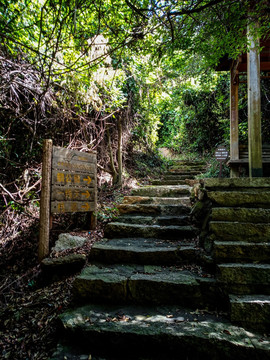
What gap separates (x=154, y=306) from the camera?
1.99 metres

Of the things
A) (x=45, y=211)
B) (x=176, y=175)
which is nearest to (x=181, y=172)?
(x=176, y=175)

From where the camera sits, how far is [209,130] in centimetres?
987

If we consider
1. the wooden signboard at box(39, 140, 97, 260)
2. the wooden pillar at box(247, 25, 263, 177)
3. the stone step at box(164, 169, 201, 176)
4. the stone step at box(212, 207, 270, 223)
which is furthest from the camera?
the stone step at box(164, 169, 201, 176)

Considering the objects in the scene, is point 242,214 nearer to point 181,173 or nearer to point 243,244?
point 243,244

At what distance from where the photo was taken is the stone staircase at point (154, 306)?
1.56 meters

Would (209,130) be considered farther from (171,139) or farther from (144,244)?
(144,244)

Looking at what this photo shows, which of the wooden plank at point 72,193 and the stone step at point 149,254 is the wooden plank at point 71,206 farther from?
the stone step at point 149,254

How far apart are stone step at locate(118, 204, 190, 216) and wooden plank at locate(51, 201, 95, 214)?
22.1 inches

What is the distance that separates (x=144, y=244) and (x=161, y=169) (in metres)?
5.76

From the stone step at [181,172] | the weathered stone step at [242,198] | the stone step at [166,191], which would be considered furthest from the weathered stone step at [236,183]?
the stone step at [181,172]

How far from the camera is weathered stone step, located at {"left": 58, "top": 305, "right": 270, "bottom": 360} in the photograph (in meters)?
1.50

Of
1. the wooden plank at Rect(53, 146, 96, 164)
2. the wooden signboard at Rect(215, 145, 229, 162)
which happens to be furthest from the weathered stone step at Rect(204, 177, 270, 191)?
the wooden signboard at Rect(215, 145, 229, 162)

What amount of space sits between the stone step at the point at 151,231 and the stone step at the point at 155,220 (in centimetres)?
20

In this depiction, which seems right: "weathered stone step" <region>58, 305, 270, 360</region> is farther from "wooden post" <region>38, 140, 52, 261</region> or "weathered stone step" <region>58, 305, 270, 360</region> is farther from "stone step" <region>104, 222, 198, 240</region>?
"wooden post" <region>38, 140, 52, 261</region>
